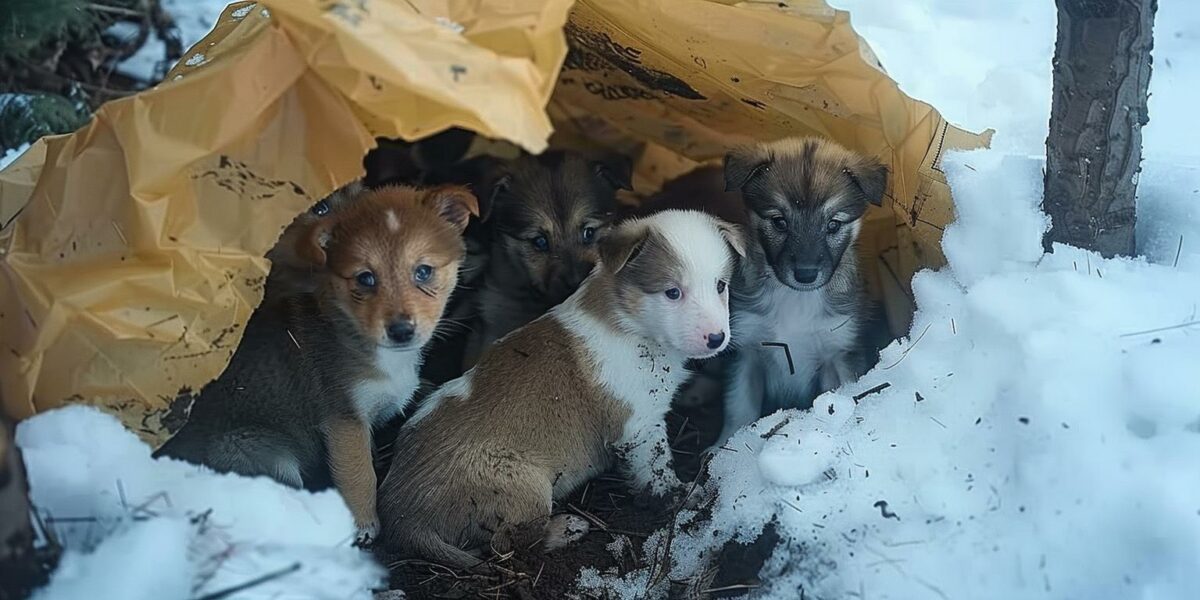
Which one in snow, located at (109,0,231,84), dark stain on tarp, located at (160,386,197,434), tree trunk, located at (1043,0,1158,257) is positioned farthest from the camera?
snow, located at (109,0,231,84)

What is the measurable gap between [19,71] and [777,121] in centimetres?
384

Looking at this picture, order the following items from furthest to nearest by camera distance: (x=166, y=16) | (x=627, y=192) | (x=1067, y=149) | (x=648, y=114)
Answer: (x=166, y=16)
(x=627, y=192)
(x=648, y=114)
(x=1067, y=149)

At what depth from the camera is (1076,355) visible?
2.69m

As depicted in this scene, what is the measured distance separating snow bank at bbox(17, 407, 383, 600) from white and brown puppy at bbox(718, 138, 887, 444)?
1.81m

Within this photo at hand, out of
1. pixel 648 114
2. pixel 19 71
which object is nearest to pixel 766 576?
pixel 648 114

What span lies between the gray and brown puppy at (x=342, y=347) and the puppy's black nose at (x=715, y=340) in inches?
34.0

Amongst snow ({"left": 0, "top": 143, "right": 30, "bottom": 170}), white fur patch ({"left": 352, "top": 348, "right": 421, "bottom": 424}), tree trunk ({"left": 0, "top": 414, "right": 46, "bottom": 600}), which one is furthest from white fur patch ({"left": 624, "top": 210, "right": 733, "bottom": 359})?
snow ({"left": 0, "top": 143, "right": 30, "bottom": 170})

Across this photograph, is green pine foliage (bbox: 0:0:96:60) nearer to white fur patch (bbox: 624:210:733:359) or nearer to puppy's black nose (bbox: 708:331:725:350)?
white fur patch (bbox: 624:210:733:359)

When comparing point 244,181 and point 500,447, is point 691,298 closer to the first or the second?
point 500,447

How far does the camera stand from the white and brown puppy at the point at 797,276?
3.71 meters

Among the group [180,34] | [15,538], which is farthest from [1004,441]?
[180,34]

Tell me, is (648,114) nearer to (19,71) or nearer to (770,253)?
(770,253)

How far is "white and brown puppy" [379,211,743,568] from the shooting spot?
3314 mm

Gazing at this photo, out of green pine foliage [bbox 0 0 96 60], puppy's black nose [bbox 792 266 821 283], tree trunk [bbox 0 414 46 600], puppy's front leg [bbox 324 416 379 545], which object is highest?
green pine foliage [bbox 0 0 96 60]
